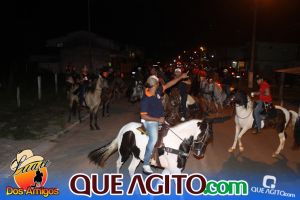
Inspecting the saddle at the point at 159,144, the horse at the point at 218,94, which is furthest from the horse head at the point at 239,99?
the horse at the point at 218,94

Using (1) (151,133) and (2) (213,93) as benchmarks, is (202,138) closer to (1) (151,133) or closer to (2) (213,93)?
(1) (151,133)

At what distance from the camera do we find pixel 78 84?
15.8 metres

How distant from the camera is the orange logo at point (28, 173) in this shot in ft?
23.9

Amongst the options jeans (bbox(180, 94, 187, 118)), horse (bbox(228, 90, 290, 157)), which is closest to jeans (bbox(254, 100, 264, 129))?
horse (bbox(228, 90, 290, 157))

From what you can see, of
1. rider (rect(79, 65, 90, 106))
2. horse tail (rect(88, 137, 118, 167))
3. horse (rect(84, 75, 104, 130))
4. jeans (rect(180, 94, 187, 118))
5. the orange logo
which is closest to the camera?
the orange logo

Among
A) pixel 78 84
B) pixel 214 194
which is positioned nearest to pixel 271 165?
pixel 214 194

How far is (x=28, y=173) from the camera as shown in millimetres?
7477

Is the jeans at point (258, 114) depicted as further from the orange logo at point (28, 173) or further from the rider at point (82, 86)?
the rider at point (82, 86)

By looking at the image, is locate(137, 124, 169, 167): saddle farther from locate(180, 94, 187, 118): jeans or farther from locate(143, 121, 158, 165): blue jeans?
locate(180, 94, 187, 118): jeans

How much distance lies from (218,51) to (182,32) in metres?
→ 21.1

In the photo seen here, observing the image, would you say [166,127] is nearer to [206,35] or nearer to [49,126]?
[49,126]

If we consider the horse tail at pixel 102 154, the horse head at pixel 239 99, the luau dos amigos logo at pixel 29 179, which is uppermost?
the horse head at pixel 239 99

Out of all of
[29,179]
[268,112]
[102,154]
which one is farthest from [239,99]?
[29,179]

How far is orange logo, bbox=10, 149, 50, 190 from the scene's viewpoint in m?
7.30
